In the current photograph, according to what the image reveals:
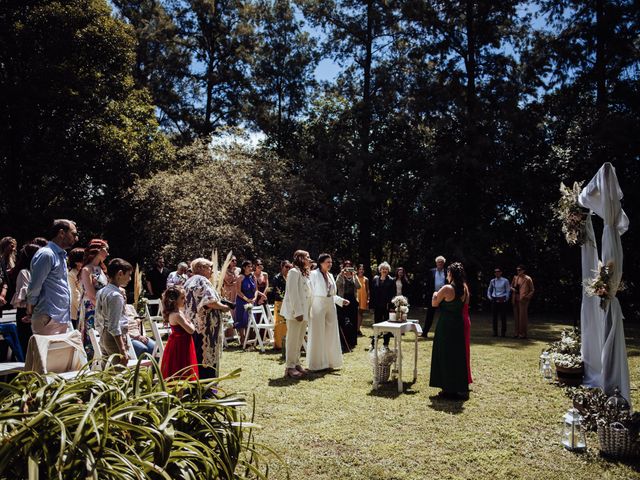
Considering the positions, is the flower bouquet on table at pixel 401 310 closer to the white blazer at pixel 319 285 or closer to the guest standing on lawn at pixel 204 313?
the white blazer at pixel 319 285

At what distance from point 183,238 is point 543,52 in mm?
18541

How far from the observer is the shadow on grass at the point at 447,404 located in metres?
6.79

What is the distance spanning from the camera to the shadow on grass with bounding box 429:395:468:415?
6.79 metres

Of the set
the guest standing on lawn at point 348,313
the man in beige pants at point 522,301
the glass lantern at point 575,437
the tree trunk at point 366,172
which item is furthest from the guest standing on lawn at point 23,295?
the tree trunk at point 366,172

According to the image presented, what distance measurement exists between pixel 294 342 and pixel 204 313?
109 inches

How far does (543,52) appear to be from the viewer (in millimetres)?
24562

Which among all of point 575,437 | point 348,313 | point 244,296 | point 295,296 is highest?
point 295,296

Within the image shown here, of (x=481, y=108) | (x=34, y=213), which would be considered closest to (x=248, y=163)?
(x=34, y=213)

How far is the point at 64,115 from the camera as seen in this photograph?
21.1m

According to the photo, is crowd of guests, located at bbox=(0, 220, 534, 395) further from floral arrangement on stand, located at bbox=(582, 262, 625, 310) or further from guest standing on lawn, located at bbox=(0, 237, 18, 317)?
floral arrangement on stand, located at bbox=(582, 262, 625, 310)

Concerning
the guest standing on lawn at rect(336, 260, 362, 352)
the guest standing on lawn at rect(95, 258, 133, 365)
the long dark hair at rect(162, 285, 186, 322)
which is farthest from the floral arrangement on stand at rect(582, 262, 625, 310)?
the guest standing on lawn at rect(336, 260, 362, 352)

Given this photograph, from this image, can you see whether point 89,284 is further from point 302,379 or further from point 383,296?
point 383,296

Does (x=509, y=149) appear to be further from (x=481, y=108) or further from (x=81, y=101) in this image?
(x=81, y=101)

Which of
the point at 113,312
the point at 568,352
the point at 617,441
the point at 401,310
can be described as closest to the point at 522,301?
the point at 568,352
